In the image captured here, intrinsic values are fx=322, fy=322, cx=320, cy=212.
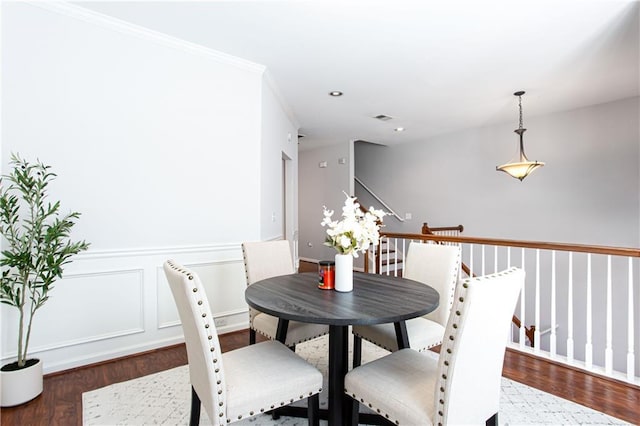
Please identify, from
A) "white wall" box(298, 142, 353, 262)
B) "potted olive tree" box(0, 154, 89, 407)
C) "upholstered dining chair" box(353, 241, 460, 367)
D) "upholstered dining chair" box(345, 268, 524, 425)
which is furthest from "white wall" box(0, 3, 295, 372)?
"white wall" box(298, 142, 353, 262)

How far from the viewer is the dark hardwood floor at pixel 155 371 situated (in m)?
Answer: 1.90

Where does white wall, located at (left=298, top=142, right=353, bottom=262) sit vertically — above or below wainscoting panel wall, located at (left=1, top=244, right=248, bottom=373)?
above

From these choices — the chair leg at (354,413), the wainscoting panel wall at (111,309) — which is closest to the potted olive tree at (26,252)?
the wainscoting panel wall at (111,309)

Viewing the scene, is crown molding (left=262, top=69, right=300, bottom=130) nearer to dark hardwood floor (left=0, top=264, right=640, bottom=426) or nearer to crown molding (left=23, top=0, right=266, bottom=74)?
crown molding (left=23, top=0, right=266, bottom=74)

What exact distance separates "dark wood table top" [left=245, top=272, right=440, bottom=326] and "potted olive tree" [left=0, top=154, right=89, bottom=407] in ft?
4.55

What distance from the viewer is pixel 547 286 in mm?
4750

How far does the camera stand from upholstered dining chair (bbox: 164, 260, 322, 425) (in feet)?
4.16

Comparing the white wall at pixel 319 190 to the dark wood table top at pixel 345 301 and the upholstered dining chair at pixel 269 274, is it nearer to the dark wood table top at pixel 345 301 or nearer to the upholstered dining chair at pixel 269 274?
the upholstered dining chair at pixel 269 274

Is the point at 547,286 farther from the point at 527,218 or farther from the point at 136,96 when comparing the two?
the point at 136,96

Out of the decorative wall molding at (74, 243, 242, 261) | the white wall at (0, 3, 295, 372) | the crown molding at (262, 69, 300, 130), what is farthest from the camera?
the crown molding at (262, 69, 300, 130)

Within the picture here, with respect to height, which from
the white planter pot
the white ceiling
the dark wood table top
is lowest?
the white planter pot

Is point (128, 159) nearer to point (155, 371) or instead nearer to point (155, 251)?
point (155, 251)

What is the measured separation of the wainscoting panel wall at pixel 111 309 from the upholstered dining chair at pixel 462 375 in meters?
2.01

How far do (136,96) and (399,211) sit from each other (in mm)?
5557
